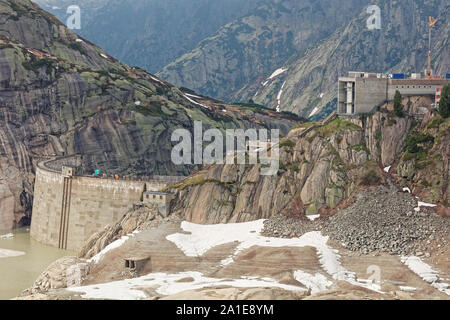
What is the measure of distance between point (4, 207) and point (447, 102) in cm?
11203

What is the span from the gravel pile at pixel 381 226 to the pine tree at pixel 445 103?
55.6 feet

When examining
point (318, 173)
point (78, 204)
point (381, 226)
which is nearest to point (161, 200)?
point (78, 204)

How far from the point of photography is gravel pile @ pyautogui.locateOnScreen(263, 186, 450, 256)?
11869cm

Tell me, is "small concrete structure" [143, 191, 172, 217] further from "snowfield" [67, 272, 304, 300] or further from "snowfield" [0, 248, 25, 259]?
"snowfield" [0, 248, 25, 259]

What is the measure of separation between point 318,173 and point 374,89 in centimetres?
2016

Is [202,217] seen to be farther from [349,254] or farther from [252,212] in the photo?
[349,254]

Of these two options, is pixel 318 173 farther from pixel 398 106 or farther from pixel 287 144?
pixel 398 106

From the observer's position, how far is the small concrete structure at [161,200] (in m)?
143

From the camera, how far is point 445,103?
136 m

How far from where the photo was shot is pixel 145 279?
118m

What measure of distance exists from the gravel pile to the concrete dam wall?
108 feet

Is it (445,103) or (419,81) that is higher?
(419,81)

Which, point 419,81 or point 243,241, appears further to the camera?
point 419,81
